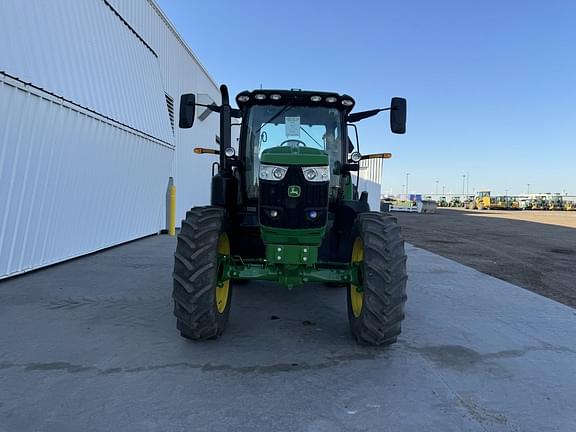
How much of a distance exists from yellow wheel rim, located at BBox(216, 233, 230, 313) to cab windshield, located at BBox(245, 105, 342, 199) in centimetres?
101

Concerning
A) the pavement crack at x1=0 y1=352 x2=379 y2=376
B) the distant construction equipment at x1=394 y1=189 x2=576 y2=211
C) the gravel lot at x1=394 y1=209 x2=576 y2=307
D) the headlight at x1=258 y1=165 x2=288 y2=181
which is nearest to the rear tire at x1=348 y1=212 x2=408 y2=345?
the pavement crack at x1=0 y1=352 x2=379 y2=376

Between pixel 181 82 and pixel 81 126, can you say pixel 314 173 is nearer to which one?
pixel 81 126

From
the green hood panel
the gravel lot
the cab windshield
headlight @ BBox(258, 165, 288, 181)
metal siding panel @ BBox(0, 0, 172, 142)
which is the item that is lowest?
the gravel lot

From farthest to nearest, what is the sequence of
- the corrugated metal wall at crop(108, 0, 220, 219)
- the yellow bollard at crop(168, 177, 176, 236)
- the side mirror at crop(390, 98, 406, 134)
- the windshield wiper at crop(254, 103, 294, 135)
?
the yellow bollard at crop(168, 177, 176, 236)
the corrugated metal wall at crop(108, 0, 220, 219)
the windshield wiper at crop(254, 103, 294, 135)
the side mirror at crop(390, 98, 406, 134)

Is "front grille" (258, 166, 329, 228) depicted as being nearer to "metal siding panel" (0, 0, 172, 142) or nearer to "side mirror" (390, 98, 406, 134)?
"side mirror" (390, 98, 406, 134)

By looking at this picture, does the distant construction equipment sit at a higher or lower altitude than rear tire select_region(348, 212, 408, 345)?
higher

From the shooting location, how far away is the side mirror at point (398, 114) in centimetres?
439

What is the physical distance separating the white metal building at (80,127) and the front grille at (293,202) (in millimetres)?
4185

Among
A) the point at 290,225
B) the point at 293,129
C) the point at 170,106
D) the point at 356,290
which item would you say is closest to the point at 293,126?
the point at 293,129

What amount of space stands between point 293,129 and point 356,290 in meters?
1.92

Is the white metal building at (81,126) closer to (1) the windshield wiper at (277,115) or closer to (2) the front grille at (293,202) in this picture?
(1) the windshield wiper at (277,115)

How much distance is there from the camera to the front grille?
11.8ft

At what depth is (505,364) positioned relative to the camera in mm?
3609

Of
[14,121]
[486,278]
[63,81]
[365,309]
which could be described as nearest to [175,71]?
[63,81]
